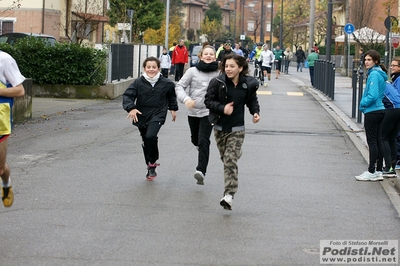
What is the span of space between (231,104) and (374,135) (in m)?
3.06

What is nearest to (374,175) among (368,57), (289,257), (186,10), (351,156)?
(368,57)

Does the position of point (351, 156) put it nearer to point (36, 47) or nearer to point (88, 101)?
point (88, 101)

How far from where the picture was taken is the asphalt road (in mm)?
6531

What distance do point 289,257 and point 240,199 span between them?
258 centimetres

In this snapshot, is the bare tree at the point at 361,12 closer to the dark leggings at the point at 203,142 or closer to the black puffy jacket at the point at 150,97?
the black puffy jacket at the point at 150,97

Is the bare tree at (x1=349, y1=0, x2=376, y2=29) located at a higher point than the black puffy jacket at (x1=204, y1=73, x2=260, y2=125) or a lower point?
higher

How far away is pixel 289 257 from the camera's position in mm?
6426

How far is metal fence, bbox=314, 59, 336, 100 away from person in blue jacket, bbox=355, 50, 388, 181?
15.4 meters

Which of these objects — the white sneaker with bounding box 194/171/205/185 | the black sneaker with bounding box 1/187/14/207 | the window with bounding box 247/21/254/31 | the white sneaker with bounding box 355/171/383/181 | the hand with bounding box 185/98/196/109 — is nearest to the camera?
the black sneaker with bounding box 1/187/14/207

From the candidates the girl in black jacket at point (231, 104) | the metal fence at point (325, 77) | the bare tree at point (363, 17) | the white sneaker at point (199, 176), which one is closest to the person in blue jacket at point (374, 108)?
the white sneaker at point (199, 176)

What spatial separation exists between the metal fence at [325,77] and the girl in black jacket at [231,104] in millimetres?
17967

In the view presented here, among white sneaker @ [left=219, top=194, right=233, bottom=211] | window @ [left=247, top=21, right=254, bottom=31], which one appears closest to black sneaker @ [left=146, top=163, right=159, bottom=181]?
white sneaker @ [left=219, top=194, right=233, bottom=211]

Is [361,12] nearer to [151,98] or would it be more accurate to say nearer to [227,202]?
[151,98]

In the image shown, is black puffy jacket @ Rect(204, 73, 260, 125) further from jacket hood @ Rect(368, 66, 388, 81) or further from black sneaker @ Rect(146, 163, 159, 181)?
jacket hood @ Rect(368, 66, 388, 81)
